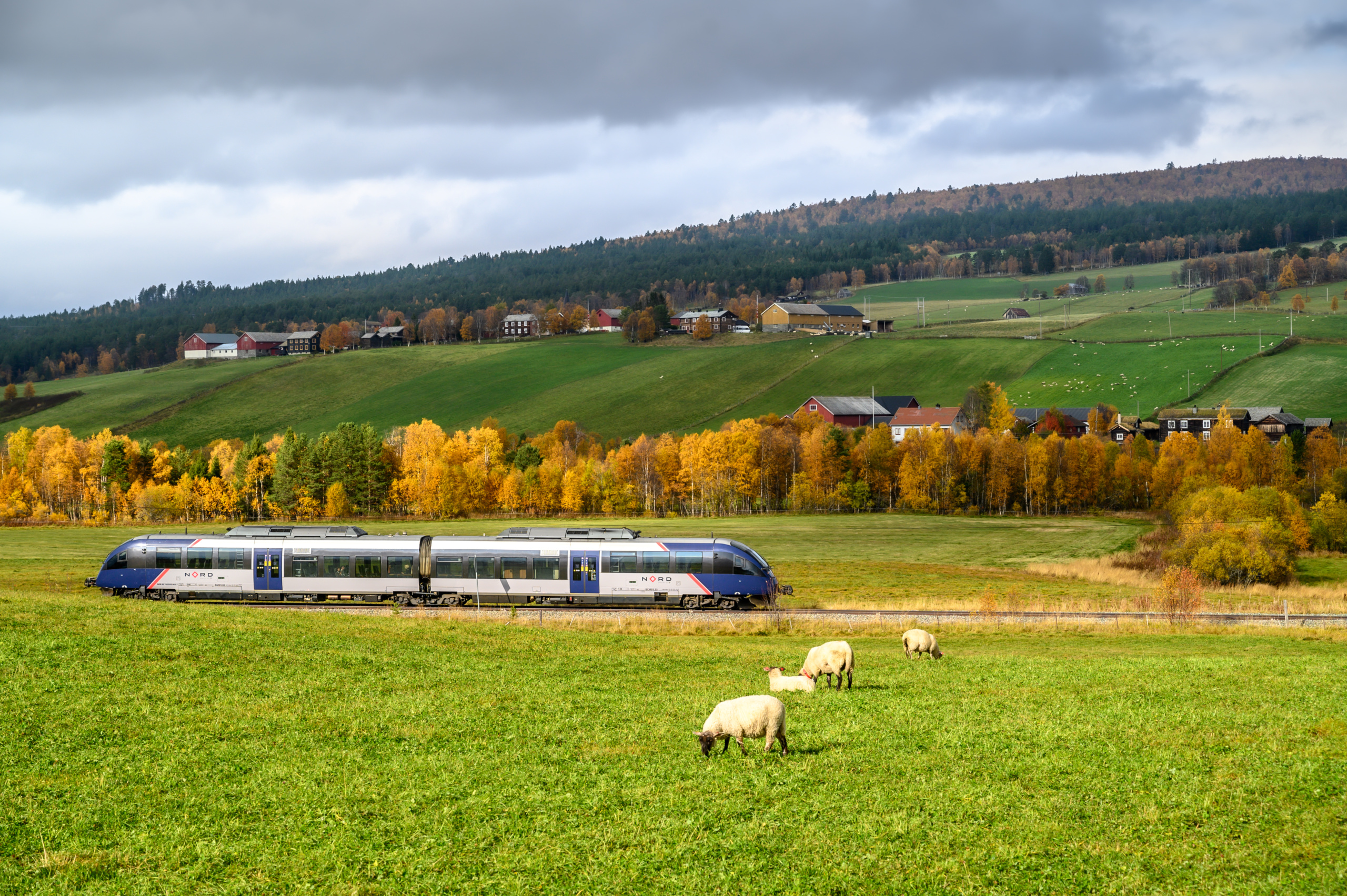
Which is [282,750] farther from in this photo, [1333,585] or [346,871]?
[1333,585]

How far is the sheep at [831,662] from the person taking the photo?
78.3 ft

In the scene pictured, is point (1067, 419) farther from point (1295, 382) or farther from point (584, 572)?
point (584, 572)

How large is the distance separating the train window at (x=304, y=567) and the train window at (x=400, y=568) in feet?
12.5

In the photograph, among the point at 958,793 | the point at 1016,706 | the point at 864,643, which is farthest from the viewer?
the point at 864,643

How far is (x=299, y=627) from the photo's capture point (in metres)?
31.6

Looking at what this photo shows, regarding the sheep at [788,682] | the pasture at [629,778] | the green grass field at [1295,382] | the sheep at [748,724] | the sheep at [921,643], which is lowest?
the sheep at [921,643]

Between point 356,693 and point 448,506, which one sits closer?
point 356,693

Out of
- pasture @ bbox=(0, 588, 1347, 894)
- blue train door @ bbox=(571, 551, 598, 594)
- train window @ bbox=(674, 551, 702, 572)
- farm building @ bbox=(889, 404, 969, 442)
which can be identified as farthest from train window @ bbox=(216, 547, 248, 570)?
farm building @ bbox=(889, 404, 969, 442)

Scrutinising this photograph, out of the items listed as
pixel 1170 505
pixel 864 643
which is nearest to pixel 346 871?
pixel 864 643

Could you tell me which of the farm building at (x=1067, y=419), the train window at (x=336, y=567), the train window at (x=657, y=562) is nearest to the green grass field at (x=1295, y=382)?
the farm building at (x=1067, y=419)

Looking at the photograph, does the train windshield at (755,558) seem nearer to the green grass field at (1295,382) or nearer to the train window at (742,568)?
the train window at (742,568)

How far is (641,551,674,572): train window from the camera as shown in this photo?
160 feet

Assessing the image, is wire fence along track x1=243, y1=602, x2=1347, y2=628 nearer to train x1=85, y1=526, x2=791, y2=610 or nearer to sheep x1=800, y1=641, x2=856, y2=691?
train x1=85, y1=526, x2=791, y2=610

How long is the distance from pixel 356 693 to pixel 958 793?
529 inches
